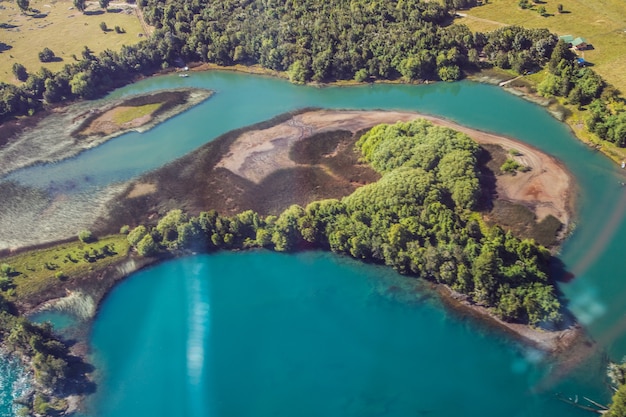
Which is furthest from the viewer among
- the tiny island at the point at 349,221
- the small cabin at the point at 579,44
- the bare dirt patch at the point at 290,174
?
the small cabin at the point at 579,44

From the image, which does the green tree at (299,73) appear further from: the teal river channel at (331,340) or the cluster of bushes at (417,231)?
the teal river channel at (331,340)

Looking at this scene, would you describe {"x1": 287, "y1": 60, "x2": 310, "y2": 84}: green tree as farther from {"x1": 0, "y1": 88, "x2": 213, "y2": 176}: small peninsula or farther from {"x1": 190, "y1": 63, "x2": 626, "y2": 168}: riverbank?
{"x1": 0, "y1": 88, "x2": 213, "y2": 176}: small peninsula

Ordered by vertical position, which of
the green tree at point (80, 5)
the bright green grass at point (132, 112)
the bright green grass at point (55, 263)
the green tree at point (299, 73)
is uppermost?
the green tree at point (80, 5)

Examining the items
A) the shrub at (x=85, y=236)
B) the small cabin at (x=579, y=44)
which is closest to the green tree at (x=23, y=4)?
the shrub at (x=85, y=236)

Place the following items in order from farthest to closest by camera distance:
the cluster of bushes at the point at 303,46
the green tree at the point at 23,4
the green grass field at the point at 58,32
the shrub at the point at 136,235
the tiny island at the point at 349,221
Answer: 1. the green tree at the point at 23,4
2. the green grass field at the point at 58,32
3. the cluster of bushes at the point at 303,46
4. the shrub at the point at 136,235
5. the tiny island at the point at 349,221

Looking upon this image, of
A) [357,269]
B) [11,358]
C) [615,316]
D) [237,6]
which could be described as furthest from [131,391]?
[237,6]

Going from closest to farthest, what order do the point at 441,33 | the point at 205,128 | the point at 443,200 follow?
the point at 443,200 → the point at 205,128 → the point at 441,33

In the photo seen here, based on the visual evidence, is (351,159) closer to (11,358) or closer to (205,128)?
(205,128)
